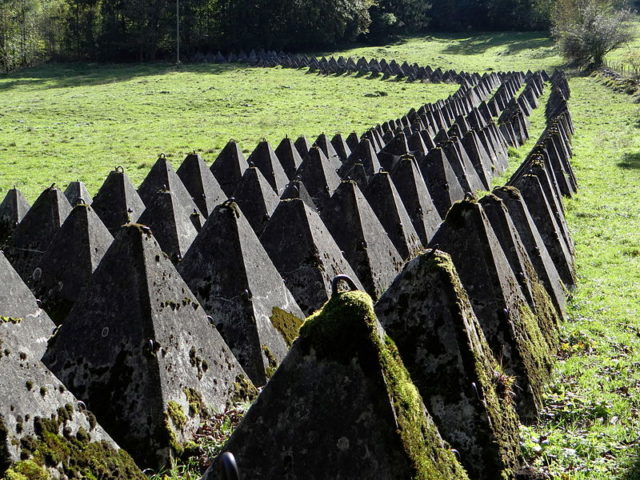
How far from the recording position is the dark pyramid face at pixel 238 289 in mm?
7078

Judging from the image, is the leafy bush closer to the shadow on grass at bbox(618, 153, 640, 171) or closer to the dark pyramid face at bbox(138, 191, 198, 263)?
the shadow on grass at bbox(618, 153, 640, 171)

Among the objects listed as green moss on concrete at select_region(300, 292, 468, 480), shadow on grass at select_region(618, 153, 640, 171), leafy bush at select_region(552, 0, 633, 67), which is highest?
leafy bush at select_region(552, 0, 633, 67)

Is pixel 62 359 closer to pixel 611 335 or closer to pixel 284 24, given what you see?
pixel 611 335

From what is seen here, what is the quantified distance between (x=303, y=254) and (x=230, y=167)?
801cm

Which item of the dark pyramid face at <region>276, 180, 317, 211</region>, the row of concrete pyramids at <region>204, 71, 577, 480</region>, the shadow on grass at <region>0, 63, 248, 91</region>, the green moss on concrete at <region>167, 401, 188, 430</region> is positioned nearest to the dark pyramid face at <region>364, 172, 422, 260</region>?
the dark pyramid face at <region>276, 180, 317, 211</region>

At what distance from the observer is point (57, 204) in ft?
34.7

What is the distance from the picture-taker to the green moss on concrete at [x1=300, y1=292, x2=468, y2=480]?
11.8 feet

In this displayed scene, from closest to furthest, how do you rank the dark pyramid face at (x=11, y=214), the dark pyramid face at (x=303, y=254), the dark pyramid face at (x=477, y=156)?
1. the dark pyramid face at (x=303, y=254)
2. the dark pyramid face at (x=11, y=214)
3. the dark pyramid face at (x=477, y=156)

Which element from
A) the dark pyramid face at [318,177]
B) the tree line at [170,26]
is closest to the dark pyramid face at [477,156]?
the dark pyramid face at [318,177]

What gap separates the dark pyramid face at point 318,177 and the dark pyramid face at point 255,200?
3.03 metres

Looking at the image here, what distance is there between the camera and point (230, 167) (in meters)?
15.9

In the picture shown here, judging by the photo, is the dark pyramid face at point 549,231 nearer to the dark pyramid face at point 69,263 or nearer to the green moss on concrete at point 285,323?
the green moss on concrete at point 285,323

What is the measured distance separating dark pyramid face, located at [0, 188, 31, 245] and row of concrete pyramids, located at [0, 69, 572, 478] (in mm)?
1846

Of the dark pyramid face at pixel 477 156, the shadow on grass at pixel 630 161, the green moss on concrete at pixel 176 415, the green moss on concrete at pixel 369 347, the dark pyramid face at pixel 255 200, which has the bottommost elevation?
the shadow on grass at pixel 630 161
